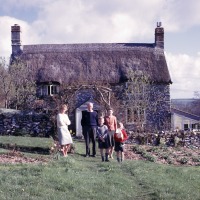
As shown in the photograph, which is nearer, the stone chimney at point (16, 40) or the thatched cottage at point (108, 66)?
the thatched cottage at point (108, 66)

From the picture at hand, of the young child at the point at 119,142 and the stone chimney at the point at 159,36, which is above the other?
the stone chimney at the point at 159,36

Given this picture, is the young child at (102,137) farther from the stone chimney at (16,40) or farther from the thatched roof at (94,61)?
the stone chimney at (16,40)

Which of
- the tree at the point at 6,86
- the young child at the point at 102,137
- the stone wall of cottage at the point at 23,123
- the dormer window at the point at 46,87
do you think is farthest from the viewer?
the dormer window at the point at 46,87

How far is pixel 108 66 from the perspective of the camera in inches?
1521

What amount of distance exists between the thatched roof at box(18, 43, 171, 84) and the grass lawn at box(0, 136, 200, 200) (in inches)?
1009

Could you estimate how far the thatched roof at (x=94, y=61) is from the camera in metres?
37.6

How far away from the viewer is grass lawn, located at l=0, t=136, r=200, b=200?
27.1ft

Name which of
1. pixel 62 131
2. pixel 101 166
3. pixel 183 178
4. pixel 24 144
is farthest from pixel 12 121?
pixel 183 178

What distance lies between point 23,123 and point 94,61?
55.7 ft

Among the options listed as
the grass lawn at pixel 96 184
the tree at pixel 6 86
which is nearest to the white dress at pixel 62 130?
the grass lawn at pixel 96 184

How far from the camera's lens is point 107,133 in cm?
1530

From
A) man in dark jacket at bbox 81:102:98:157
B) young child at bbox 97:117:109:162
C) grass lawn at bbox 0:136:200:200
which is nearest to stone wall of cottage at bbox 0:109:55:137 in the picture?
man in dark jacket at bbox 81:102:98:157

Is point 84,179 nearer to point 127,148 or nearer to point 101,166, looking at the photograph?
point 101,166

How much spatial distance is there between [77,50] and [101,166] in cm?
2874
